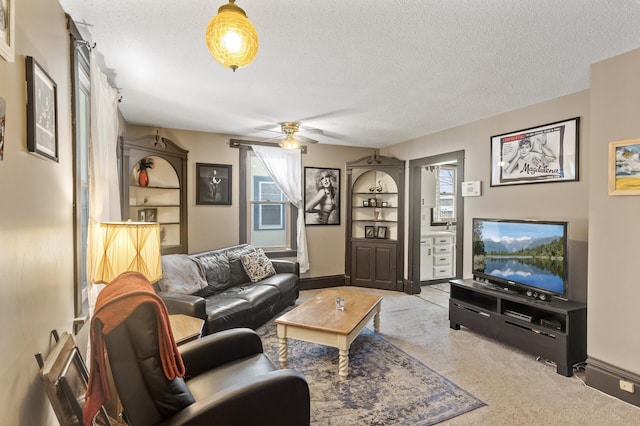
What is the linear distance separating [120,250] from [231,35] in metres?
1.36

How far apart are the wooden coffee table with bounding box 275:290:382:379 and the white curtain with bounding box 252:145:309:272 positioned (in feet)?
6.68

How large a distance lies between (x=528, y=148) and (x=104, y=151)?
3912mm

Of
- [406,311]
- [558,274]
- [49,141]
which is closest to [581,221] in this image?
[558,274]

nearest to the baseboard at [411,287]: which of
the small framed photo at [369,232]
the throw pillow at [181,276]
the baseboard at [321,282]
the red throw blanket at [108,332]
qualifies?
the small framed photo at [369,232]

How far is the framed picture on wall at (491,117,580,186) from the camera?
3.14m

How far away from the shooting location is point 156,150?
4.27 metres

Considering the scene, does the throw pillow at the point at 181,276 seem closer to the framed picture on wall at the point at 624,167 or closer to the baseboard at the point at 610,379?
the baseboard at the point at 610,379

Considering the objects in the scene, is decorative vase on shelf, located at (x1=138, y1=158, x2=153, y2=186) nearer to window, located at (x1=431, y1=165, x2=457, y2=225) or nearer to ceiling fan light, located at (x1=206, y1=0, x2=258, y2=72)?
ceiling fan light, located at (x1=206, y1=0, x2=258, y2=72)

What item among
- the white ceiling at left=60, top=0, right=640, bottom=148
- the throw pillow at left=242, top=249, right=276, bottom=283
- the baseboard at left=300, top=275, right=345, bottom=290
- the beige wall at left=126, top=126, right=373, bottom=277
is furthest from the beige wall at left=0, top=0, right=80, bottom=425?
the baseboard at left=300, top=275, right=345, bottom=290

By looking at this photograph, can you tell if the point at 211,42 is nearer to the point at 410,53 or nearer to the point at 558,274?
the point at 410,53

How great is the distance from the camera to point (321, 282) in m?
5.59

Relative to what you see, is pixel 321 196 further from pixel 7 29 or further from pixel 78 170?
pixel 7 29

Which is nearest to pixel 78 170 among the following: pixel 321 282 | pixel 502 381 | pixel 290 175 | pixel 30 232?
pixel 30 232

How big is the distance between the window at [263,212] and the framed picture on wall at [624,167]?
12.9ft
